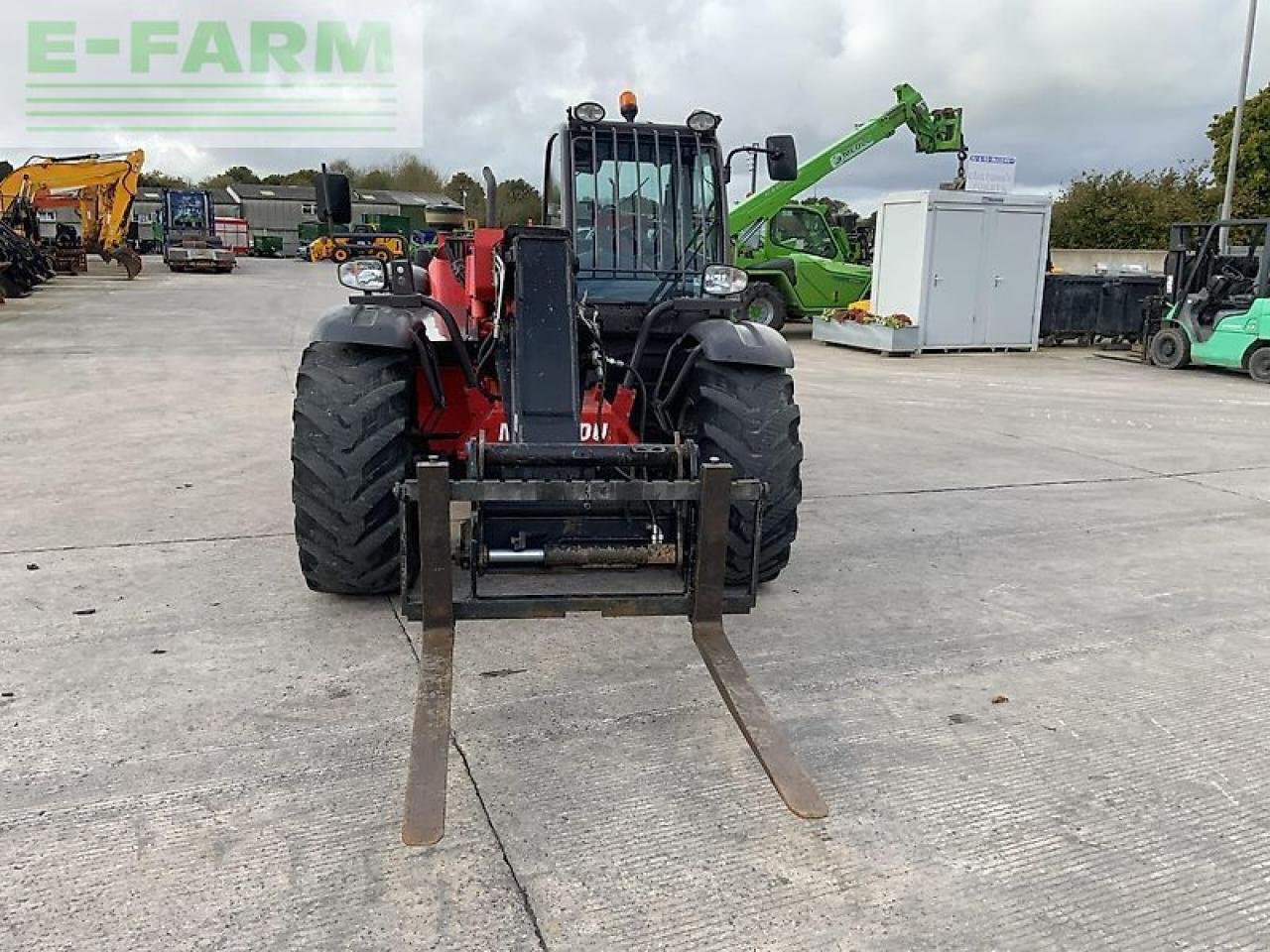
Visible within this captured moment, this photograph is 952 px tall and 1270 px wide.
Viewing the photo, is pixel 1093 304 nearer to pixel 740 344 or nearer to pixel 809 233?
pixel 809 233

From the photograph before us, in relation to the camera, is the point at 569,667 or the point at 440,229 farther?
the point at 440,229

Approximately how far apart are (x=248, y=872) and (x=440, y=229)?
13.8ft

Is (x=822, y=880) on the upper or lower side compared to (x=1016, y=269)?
lower

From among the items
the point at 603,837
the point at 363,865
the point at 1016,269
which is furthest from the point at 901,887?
the point at 1016,269

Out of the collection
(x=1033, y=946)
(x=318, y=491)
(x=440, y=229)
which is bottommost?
(x=1033, y=946)

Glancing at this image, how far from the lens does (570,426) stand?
3.79 m

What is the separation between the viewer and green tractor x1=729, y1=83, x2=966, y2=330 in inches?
671

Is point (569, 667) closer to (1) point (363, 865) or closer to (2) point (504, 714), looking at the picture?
(2) point (504, 714)

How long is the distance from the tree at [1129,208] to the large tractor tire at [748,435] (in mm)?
29156

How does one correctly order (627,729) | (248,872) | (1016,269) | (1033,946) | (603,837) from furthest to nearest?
1. (1016,269)
2. (627,729)
3. (603,837)
4. (248,872)
5. (1033,946)

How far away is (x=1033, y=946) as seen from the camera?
2369 millimetres

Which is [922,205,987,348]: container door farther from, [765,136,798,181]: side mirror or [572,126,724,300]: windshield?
[572,126,724,300]: windshield

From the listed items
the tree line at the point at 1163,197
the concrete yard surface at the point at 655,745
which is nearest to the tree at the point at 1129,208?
the tree line at the point at 1163,197

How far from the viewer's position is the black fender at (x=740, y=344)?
4125 mm
